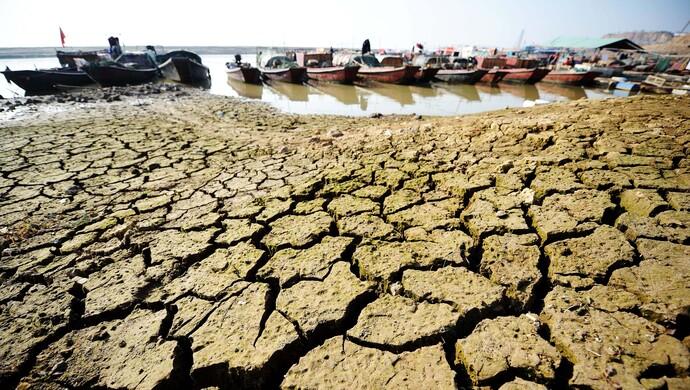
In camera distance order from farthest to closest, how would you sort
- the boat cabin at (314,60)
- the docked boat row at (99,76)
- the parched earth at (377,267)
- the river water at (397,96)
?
the boat cabin at (314,60) → the docked boat row at (99,76) → the river water at (397,96) → the parched earth at (377,267)

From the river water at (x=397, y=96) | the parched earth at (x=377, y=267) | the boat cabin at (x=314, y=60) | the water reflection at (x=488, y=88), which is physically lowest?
the parched earth at (x=377, y=267)

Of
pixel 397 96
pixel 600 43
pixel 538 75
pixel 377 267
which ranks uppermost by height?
pixel 600 43

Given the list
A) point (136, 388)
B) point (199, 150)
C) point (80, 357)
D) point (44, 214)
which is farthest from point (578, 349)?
point (199, 150)

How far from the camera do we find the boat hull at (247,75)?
15555 millimetres

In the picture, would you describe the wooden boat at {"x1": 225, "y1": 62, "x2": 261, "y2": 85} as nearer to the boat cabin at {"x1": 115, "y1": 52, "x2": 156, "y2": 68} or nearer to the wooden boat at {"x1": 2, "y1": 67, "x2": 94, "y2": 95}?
the wooden boat at {"x1": 2, "y1": 67, "x2": 94, "y2": 95}

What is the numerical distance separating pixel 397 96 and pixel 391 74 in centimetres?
304

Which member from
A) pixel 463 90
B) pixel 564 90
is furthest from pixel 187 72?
pixel 564 90

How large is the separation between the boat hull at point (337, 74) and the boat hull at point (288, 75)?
70 centimetres

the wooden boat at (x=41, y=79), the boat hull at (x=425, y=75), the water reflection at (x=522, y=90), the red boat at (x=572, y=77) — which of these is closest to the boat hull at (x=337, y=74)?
the boat hull at (x=425, y=75)

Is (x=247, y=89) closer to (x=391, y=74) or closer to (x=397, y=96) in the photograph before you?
(x=391, y=74)

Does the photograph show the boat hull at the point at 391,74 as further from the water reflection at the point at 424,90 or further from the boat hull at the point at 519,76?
the boat hull at the point at 519,76

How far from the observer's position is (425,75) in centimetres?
1600

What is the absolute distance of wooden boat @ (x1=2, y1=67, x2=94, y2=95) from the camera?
499 inches

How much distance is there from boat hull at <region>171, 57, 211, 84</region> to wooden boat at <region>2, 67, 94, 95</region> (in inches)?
156
